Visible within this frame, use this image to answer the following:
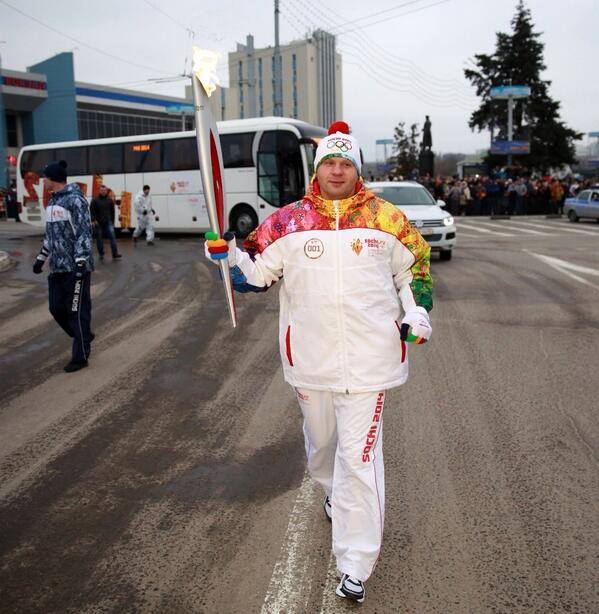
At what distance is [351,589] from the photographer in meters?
2.80

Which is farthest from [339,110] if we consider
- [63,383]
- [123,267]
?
[63,383]

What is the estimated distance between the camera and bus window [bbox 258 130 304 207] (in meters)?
20.0

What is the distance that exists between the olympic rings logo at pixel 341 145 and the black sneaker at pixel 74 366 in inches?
178

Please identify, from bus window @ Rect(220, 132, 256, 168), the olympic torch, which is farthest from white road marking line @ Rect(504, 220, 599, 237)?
the olympic torch

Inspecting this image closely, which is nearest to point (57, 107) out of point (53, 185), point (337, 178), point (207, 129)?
point (53, 185)

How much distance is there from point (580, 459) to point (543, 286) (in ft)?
24.8

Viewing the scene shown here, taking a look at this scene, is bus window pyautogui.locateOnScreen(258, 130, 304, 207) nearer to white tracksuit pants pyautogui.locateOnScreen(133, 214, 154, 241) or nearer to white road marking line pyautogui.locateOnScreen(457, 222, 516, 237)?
white tracksuit pants pyautogui.locateOnScreen(133, 214, 154, 241)

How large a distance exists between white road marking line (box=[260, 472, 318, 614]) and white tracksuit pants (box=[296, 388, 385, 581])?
0.21 m

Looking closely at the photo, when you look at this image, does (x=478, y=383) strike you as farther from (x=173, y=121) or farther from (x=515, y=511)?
(x=173, y=121)

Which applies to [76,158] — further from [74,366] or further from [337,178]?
[337,178]

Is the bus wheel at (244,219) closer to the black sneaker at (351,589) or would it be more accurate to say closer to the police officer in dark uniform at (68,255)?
the police officer in dark uniform at (68,255)

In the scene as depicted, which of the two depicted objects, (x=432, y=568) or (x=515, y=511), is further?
(x=515, y=511)

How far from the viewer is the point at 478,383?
19.7 feet

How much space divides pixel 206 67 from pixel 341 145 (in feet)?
2.24
